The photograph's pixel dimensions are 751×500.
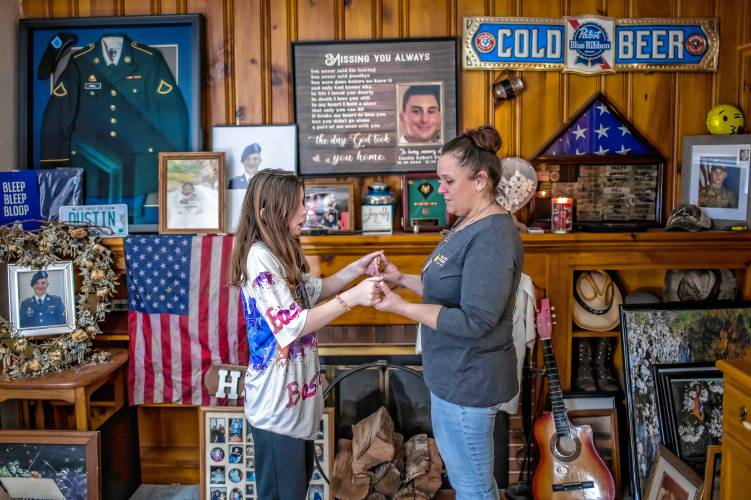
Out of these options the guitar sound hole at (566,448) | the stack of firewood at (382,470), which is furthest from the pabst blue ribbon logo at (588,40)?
the stack of firewood at (382,470)

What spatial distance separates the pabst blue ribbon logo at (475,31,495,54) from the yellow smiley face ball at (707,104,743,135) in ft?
3.96

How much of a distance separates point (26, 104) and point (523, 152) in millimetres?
2638

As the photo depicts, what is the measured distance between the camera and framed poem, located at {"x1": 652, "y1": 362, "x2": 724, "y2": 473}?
285 cm

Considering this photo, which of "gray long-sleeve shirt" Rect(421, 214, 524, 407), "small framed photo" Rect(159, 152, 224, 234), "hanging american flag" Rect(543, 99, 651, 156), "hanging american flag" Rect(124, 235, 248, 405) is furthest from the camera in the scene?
"hanging american flag" Rect(543, 99, 651, 156)

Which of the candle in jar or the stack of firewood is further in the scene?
the candle in jar

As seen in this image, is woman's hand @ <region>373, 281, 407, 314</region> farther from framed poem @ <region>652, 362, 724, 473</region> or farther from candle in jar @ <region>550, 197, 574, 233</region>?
framed poem @ <region>652, 362, 724, 473</region>

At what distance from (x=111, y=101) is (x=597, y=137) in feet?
8.48

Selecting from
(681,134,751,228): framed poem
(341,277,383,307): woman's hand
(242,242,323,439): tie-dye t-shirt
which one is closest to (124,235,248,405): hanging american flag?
(242,242,323,439): tie-dye t-shirt

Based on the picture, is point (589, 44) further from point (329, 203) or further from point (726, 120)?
point (329, 203)

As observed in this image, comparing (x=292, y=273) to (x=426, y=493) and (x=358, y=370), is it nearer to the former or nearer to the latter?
(x=358, y=370)

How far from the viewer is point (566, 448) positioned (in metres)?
2.90

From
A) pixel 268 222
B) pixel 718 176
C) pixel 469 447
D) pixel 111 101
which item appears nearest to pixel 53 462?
pixel 268 222

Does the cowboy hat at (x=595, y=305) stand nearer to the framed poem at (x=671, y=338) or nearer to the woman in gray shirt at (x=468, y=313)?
the framed poem at (x=671, y=338)

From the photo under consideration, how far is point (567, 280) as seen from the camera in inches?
120
